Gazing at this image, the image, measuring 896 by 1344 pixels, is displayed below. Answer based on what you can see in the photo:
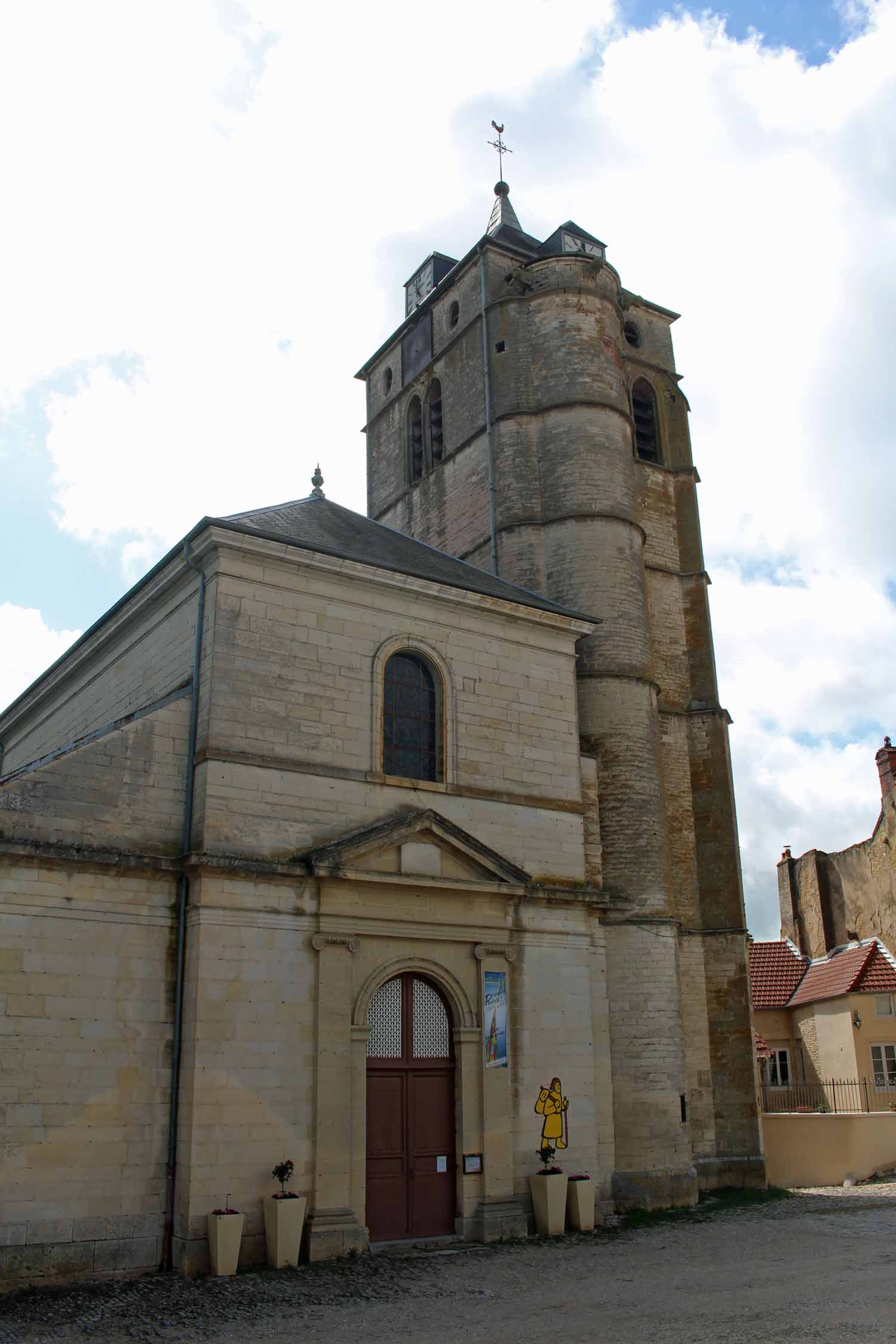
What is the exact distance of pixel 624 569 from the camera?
57.7 ft

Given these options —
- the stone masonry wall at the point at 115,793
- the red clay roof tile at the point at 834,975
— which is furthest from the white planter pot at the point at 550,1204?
the red clay roof tile at the point at 834,975

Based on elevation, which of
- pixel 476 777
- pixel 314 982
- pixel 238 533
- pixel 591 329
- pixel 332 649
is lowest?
pixel 314 982

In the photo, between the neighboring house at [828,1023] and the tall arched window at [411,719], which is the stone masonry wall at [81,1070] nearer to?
the tall arched window at [411,719]

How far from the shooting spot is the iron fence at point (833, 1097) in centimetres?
2261

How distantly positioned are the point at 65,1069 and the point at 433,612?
6616mm

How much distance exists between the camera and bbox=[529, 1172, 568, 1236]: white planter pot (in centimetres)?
1237

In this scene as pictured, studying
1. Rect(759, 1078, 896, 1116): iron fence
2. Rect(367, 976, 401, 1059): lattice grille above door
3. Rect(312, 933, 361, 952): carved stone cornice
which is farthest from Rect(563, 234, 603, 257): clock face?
Rect(759, 1078, 896, 1116): iron fence

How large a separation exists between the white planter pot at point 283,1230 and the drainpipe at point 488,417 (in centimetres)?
1054

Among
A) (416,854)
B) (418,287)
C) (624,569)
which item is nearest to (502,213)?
(418,287)

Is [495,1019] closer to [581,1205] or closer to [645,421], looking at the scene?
[581,1205]

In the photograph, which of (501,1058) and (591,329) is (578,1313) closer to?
(501,1058)

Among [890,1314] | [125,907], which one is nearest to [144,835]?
[125,907]

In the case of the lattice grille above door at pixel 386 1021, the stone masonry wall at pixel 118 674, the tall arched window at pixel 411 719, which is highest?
the stone masonry wall at pixel 118 674

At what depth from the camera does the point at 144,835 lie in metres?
11.4
